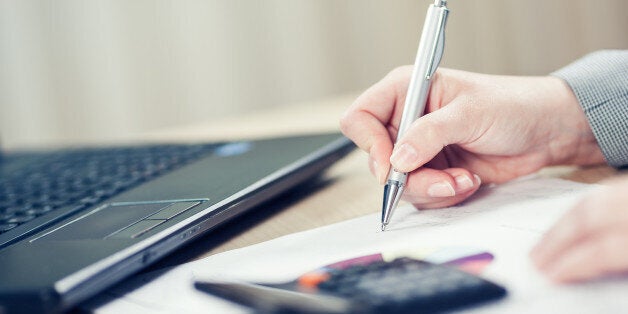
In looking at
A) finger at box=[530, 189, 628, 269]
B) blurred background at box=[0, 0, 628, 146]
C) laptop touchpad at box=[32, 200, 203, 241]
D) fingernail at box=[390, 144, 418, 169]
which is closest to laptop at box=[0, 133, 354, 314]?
laptop touchpad at box=[32, 200, 203, 241]

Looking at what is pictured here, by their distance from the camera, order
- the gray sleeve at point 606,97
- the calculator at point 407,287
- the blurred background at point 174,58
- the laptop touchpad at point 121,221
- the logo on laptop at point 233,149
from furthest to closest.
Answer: the blurred background at point 174,58 → the logo on laptop at point 233,149 → the gray sleeve at point 606,97 → the laptop touchpad at point 121,221 → the calculator at point 407,287

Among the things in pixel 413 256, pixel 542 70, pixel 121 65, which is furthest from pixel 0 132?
pixel 413 256

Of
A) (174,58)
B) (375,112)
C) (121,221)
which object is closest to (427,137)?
(375,112)

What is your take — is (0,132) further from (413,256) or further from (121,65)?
(413,256)

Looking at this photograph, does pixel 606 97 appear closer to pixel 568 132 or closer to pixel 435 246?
pixel 568 132

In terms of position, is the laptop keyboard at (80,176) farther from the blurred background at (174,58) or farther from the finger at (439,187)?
the blurred background at (174,58)

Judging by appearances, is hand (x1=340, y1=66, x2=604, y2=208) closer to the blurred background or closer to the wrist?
the wrist

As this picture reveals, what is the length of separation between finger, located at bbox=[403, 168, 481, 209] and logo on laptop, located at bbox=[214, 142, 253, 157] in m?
0.22

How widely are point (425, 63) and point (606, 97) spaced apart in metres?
0.17

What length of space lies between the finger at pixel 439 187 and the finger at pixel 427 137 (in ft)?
0.07

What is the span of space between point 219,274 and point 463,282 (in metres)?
0.16

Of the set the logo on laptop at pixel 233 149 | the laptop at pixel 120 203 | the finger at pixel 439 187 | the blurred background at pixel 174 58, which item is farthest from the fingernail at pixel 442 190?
the blurred background at pixel 174 58

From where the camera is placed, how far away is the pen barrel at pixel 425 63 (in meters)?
0.53

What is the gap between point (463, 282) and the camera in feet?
1.07
